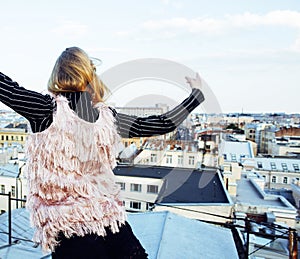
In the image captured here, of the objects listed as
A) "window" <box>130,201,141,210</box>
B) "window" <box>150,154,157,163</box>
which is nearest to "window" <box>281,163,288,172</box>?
"window" <box>150,154,157,163</box>

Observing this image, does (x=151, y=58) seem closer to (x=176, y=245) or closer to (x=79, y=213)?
(x=79, y=213)

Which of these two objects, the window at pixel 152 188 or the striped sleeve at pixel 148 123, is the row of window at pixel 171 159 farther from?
the striped sleeve at pixel 148 123

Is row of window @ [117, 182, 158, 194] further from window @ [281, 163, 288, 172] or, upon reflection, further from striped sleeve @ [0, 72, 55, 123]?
window @ [281, 163, 288, 172]

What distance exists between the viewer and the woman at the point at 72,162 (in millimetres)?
707

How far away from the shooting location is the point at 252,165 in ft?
40.2

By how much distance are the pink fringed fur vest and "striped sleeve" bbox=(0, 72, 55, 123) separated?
1.1 inches

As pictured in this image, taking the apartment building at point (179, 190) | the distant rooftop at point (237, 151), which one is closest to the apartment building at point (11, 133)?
the distant rooftop at point (237, 151)

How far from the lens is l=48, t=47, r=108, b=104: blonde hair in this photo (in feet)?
2.36

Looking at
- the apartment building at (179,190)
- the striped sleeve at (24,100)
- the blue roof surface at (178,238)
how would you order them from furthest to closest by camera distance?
the apartment building at (179,190) → the blue roof surface at (178,238) → the striped sleeve at (24,100)

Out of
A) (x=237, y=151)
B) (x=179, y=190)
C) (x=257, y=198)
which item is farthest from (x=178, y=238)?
(x=237, y=151)

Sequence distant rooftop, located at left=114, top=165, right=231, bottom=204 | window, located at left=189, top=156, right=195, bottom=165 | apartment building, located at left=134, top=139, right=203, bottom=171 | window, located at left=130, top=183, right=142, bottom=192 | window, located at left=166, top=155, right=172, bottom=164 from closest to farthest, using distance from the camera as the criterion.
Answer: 1. distant rooftop, located at left=114, top=165, right=231, bottom=204
2. window, located at left=130, top=183, right=142, bottom=192
3. apartment building, located at left=134, top=139, right=203, bottom=171
4. window, located at left=189, top=156, right=195, bottom=165
5. window, located at left=166, top=155, right=172, bottom=164

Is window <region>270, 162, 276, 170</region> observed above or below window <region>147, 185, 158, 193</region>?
above

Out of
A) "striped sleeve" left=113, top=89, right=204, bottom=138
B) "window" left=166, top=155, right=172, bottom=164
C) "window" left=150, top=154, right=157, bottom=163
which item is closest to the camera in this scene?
"striped sleeve" left=113, top=89, right=204, bottom=138

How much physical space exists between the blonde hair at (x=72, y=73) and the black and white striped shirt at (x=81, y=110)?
2 centimetres
